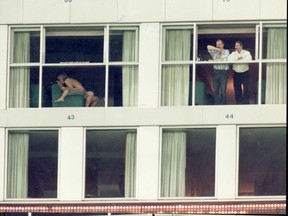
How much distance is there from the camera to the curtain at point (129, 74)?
45.7ft

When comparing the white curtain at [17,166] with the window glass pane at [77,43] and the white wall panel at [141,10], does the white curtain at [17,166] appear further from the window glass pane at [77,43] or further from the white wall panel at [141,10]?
the white wall panel at [141,10]

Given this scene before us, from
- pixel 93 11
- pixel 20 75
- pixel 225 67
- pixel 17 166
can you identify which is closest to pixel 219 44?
pixel 225 67

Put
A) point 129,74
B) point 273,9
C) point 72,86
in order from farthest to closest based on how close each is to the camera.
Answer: point 72,86
point 129,74
point 273,9

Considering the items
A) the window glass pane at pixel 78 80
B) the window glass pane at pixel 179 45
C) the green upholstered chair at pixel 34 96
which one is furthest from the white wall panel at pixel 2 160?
the window glass pane at pixel 179 45

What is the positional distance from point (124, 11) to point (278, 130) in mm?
1718

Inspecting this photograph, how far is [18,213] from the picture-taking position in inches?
551

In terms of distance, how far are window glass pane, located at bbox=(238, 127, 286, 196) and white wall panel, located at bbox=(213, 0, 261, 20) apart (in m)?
0.99

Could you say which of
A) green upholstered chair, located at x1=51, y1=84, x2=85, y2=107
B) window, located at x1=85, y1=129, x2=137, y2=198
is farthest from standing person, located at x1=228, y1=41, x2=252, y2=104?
green upholstered chair, located at x1=51, y1=84, x2=85, y2=107

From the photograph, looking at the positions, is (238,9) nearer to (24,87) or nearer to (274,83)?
(274,83)

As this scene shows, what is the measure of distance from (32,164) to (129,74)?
3.86 feet

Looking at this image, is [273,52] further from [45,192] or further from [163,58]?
[45,192]

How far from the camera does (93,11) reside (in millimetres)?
14031

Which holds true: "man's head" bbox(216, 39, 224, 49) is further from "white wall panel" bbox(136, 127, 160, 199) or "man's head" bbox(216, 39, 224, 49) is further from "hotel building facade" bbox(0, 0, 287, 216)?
"white wall panel" bbox(136, 127, 160, 199)

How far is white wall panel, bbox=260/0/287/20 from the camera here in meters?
13.9
